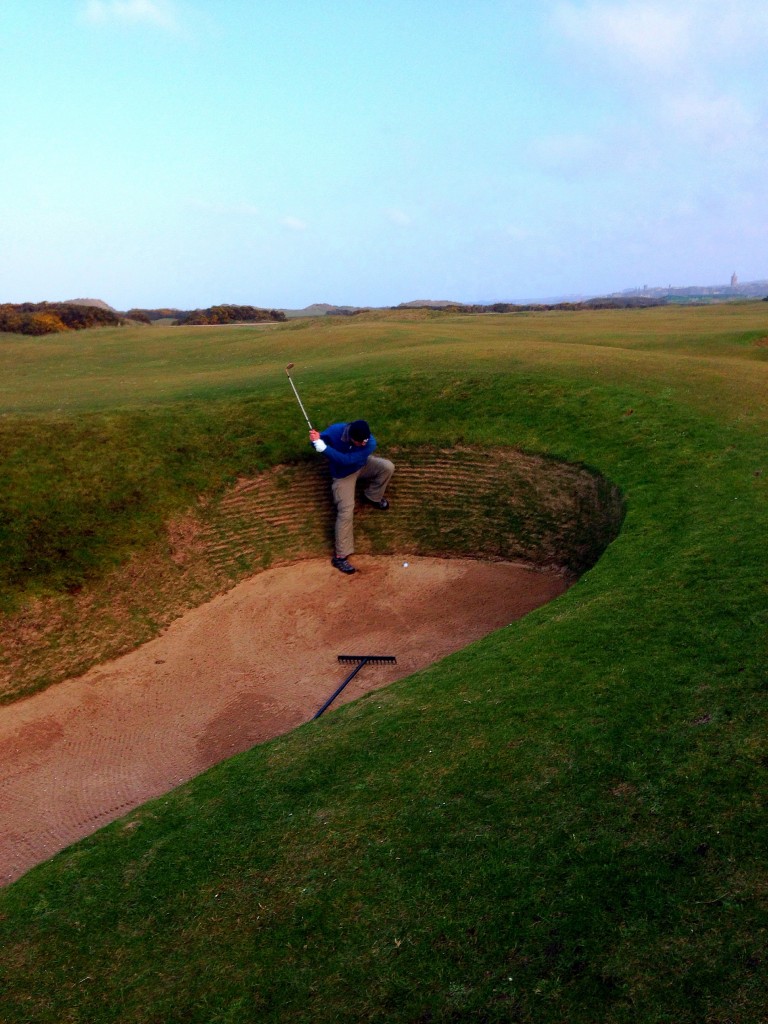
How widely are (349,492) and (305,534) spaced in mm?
2118

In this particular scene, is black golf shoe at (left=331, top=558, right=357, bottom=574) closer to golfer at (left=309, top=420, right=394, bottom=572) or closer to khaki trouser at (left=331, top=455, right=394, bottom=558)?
golfer at (left=309, top=420, right=394, bottom=572)

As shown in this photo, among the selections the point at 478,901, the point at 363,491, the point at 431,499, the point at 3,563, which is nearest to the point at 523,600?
the point at 431,499

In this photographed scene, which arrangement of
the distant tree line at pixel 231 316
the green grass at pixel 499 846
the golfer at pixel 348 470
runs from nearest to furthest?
the green grass at pixel 499 846, the golfer at pixel 348 470, the distant tree line at pixel 231 316

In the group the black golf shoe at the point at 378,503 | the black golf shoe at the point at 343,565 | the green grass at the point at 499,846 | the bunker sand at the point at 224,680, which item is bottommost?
the bunker sand at the point at 224,680

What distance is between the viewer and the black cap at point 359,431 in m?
17.9

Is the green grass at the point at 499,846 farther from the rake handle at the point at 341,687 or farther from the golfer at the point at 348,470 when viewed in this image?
the golfer at the point at 348,470

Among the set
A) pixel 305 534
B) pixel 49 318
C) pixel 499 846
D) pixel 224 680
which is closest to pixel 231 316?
pixel 49 318

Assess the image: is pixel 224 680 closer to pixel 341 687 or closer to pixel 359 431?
pixel 341 687

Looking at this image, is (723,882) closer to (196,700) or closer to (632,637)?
(632,637)

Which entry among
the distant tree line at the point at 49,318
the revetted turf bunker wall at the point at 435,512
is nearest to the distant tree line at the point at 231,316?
the distant tree line at the point at 49,318

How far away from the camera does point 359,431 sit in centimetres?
1792

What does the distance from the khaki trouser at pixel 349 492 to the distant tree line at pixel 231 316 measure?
62049 millimetres

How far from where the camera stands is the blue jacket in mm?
18359

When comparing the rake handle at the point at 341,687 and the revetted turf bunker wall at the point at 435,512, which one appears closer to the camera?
the rake handle at the point at 341,687
